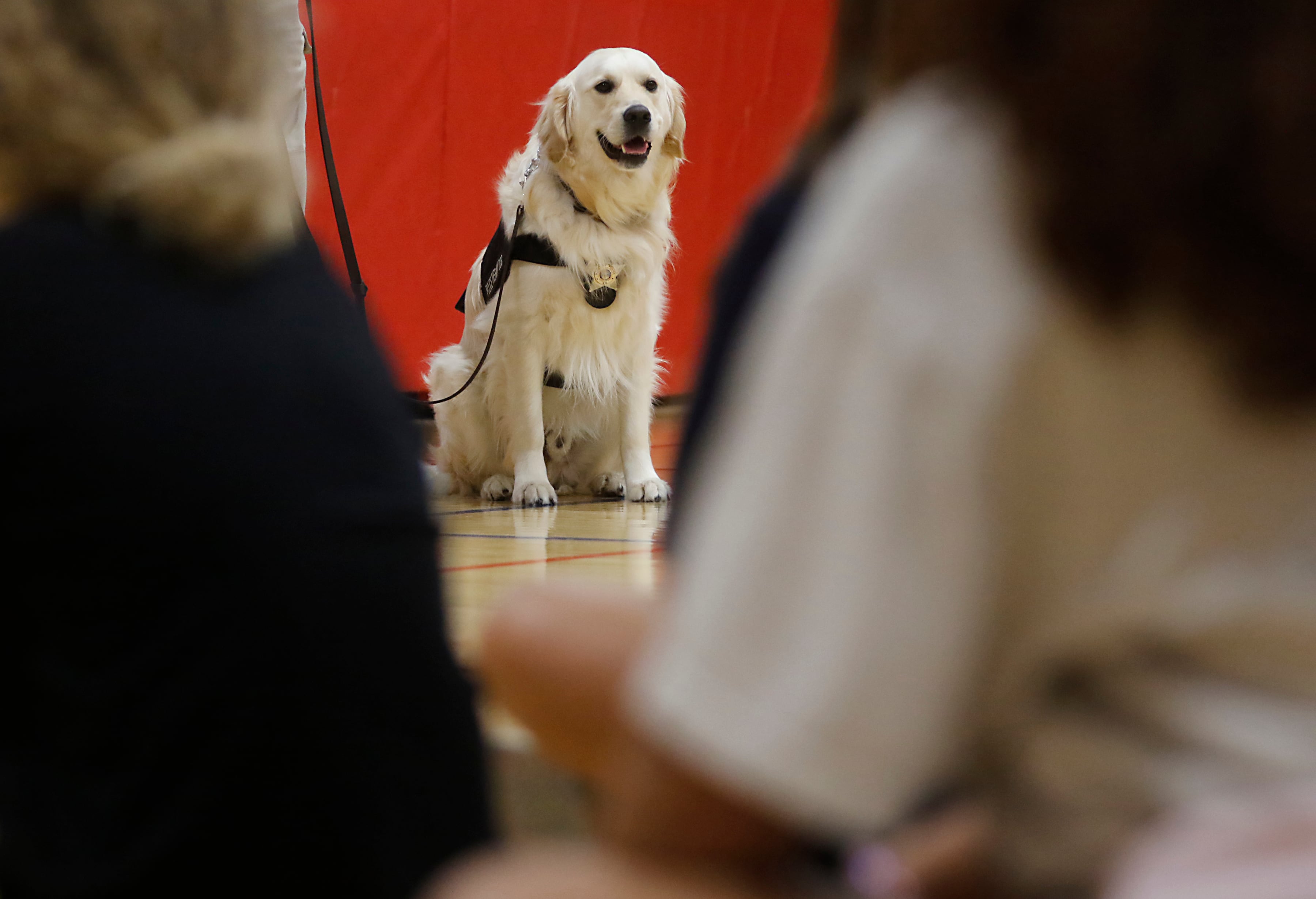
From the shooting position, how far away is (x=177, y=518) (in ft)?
2.56

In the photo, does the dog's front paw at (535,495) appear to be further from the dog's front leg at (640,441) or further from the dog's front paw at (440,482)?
the dog's front paw at (440,482)

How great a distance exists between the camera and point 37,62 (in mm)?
843

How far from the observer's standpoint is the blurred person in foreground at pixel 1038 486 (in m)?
0.37

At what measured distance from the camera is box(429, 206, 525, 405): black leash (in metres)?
4.40

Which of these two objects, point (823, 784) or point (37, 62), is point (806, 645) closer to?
point (823, 784)

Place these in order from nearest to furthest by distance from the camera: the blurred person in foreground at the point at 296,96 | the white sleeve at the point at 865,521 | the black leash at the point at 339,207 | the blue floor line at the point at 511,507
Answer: the white sleeve at the point at 865,521
the blurred person in foreground at the point at 296,96
the black leash at the point at 339,207
the blue floor line at the point at 511,507

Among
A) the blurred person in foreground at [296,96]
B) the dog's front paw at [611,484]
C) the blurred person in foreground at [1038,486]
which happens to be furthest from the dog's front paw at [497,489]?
the blurred person in foreground at [1038,486]

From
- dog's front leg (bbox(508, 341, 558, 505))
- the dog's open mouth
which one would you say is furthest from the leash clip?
dog's front leg (bbox(508, 341, 558, 505))

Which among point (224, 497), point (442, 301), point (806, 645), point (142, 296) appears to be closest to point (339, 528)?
point (224, 497)

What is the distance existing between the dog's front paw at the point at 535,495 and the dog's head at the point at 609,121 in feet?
3.30

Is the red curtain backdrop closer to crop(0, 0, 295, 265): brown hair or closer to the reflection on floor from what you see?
the reflection on floor

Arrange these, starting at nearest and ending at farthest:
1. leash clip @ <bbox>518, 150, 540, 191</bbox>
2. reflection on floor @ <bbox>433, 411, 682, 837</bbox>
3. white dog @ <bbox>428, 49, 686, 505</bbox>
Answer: reflection on floor @ <bbox>433, 411, 682, 837</bbox> → white dog @ <bbox>428, 49, 686, 505</bbox> → leash clip @ <bbox>518, 150, 540, 191</bbox>

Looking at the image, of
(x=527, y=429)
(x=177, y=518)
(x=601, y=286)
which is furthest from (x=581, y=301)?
(x=177, y=518)

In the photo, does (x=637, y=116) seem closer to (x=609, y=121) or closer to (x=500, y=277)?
(x=609, y=121)
